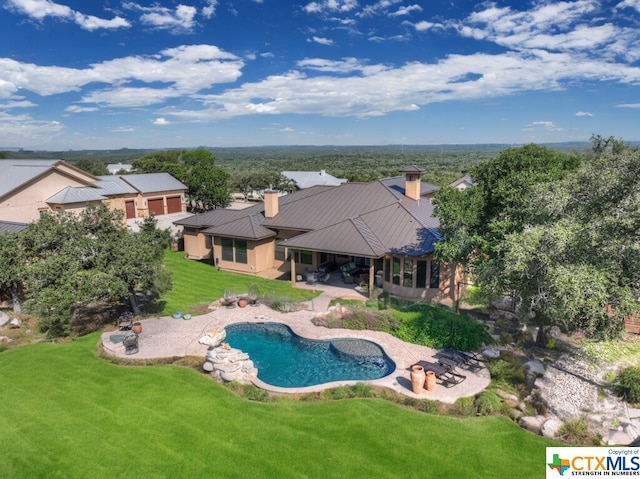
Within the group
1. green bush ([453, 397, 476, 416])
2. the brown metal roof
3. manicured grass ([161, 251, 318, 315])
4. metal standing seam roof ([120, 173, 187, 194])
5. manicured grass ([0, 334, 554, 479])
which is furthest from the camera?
metal standing seam roof ([120, 173, 187, 194])

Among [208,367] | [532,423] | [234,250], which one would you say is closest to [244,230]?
[234,250]

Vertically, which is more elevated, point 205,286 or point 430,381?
point 430,381

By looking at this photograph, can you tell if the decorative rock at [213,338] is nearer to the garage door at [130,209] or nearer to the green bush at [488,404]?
the green bush at [488,404]

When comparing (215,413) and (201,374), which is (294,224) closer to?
(201,374)

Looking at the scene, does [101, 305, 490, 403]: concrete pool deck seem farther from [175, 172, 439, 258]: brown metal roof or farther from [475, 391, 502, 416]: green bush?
[175, 172, 439, 258]: brown metal roof

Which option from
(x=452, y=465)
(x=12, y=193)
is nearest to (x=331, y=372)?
(x=452, y=465)

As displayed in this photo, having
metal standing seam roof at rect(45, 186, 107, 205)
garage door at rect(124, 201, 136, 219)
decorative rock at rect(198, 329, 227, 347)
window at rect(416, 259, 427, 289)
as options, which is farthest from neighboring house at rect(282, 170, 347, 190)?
decorative rock at rect(198, 329, 227, 347)

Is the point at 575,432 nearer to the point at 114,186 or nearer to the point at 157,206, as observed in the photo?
the point at 114,186
